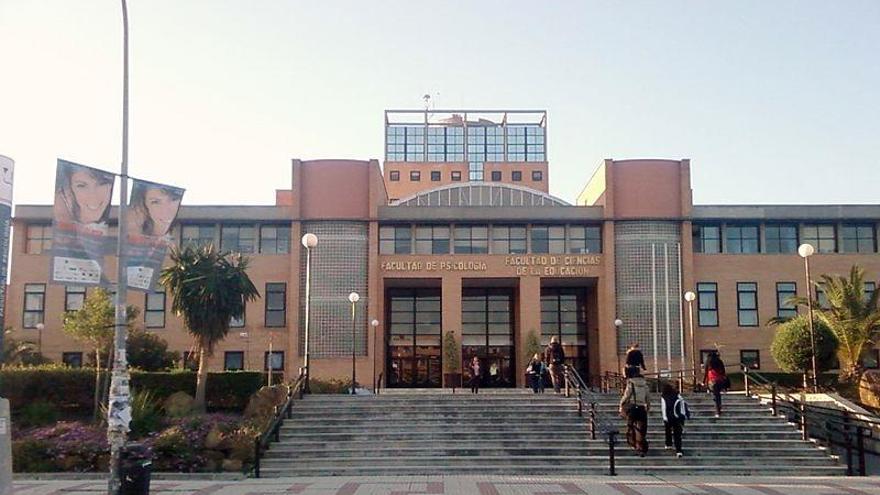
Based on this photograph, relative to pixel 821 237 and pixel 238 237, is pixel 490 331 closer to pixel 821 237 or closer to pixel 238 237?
pixel 238 237

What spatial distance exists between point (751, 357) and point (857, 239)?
758 centimetres

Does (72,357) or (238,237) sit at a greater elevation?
(238,237)

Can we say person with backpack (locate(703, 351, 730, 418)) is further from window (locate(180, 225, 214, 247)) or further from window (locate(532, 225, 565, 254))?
window (locate(180, 225, 214, 247))

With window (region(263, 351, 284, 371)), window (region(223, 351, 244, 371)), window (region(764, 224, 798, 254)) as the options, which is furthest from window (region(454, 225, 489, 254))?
window (region(764, 224, 798, 254))

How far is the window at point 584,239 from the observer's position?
4344 centimetres

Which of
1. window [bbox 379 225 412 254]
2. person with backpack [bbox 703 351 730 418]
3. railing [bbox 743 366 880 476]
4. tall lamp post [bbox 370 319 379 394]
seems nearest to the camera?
railing [bbox 743 366 880 476]

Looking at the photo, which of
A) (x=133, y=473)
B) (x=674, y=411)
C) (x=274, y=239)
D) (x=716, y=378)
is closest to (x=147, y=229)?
(x=133, y=473)

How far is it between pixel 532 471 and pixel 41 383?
1470 cm

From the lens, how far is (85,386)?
1036 inches

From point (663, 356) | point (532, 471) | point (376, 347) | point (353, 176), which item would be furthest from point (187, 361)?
point (532, 471)

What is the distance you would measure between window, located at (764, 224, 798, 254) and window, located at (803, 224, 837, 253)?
54 cm

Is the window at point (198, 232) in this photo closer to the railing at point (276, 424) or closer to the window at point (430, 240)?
the window at point (430, 240)

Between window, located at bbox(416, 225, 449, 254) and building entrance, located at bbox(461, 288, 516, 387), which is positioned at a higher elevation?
window, located at bbox(416, 225, 449, 254)

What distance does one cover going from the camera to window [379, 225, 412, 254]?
43594 millimetres
